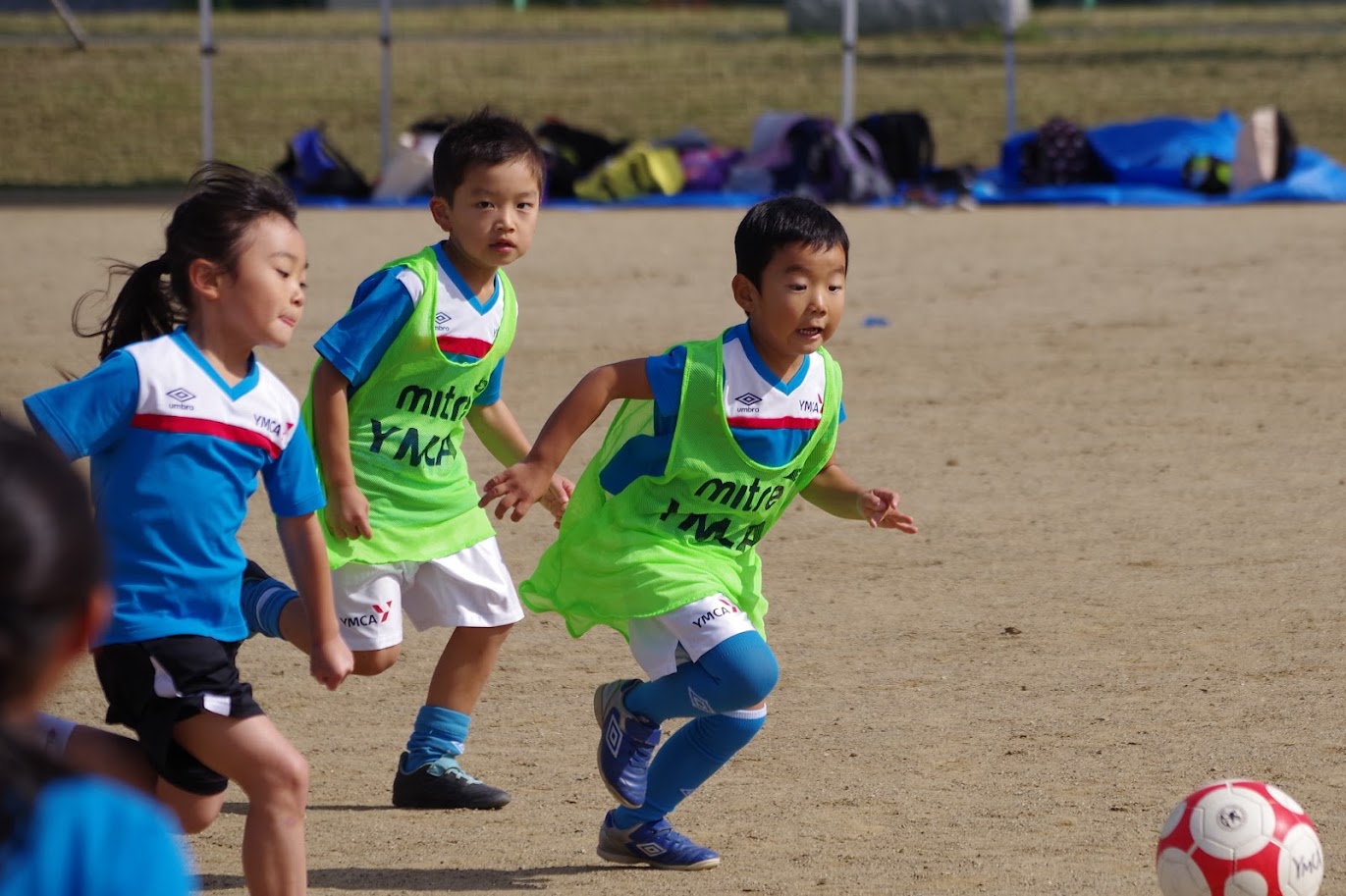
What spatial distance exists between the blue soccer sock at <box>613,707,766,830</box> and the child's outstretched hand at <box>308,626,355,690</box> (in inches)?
33.5

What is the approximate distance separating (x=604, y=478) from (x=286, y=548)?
0.84 meters

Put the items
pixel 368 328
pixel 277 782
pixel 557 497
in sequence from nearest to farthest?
pixel 277 782, pixel 368 328, pixel 557 497

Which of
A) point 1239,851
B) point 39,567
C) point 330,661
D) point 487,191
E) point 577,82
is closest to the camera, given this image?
point 39,567

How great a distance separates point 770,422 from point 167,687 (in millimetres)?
1375

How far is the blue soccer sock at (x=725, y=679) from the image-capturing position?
3637mm

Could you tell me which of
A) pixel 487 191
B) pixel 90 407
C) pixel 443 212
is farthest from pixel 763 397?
pixel 90 407

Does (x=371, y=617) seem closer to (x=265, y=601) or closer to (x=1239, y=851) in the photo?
(x=265, y=601)

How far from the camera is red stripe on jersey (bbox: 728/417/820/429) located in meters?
3.82

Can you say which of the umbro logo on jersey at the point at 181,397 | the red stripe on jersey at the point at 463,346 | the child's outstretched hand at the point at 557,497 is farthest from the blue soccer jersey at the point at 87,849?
the child's outstretched hand at the point at 557,497

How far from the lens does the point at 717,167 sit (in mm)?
16406

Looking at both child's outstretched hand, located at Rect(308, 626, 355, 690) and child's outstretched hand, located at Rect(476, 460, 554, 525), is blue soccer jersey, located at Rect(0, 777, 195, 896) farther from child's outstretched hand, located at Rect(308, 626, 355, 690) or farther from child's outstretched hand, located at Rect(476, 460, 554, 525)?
child's outstretched hand, located at Rect(476, 460, 554, 525)

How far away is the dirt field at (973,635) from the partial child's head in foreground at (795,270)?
1081 millimetres

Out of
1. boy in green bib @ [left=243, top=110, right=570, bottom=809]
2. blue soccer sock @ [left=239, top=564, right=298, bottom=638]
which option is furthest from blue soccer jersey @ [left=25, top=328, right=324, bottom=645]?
boy in green bib @ [left=243, top=110, right=570, bottom=809]

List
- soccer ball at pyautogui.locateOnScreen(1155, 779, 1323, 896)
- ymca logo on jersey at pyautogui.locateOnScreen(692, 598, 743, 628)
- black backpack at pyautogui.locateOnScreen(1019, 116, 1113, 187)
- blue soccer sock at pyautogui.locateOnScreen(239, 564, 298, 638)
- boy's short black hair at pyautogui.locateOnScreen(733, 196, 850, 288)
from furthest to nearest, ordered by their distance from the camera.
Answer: black backpack at pyautogui.locateOnScreen(1019, 116, 1113, 187) → boy's short black hair at pyautogui.locateOnScreen(733, 196, 850, 288) → ymca logo on jersey at pyautogui.locateOnScreen(692, 598, 743, 628) → blue soccer sock at pyautogui.locateOnScreen(239, 564, 298, 638) → soccer ball at pyautogui.locateOnScreen(1155, 779, 1323, 896)
